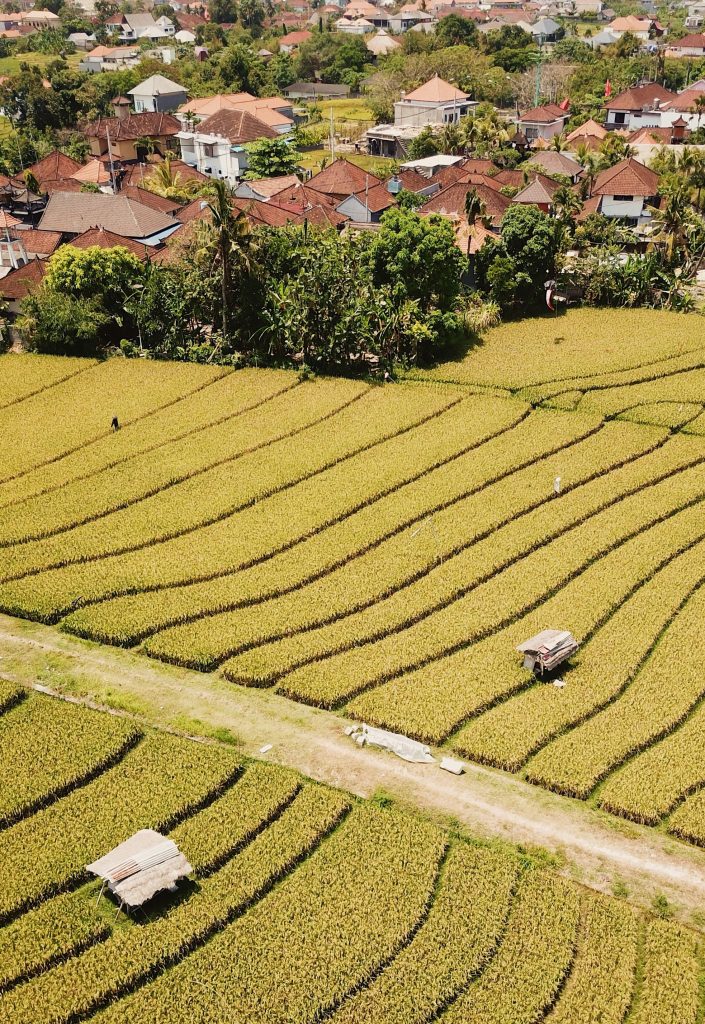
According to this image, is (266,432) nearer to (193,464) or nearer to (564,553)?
(193,464)

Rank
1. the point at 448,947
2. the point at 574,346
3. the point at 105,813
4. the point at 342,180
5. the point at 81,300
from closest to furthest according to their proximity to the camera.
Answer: the point at 448,947 → the point at 105,813 → the point at 81,300 → the point at 574,346 → the point at 342,180

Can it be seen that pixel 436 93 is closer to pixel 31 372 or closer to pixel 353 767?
pixel 31 372

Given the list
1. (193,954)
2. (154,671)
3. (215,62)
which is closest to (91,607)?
(154,671)

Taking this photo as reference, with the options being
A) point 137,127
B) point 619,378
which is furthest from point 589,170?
point 137,127

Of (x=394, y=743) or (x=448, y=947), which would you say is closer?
(x=448, y=947)

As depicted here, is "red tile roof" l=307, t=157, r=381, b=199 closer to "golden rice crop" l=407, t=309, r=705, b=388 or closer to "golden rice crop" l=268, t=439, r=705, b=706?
"golden rice crop" l=407, t=309, r=705, b=388

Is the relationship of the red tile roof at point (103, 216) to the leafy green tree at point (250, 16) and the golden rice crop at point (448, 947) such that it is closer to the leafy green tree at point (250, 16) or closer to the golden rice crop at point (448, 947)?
the golden rice crop at point (448, 947)

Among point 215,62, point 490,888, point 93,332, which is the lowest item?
point 490,888

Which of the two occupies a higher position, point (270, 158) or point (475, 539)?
point (270, 158)
